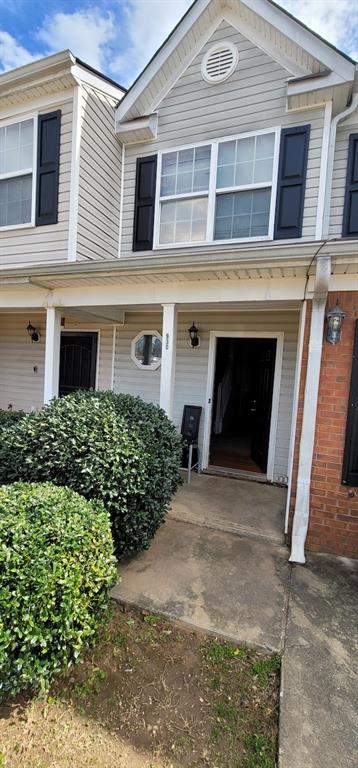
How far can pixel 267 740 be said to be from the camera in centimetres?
177

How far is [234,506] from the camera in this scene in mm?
4391

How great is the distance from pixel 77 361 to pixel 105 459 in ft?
13.4

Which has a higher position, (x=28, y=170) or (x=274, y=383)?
(x=28, y=170)

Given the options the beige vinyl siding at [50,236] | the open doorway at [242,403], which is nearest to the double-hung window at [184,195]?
the beige vinyl siding at [50,236]

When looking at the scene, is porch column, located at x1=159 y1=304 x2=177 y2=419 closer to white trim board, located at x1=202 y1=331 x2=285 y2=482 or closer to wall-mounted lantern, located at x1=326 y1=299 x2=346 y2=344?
white trim board, located at x1=202 y1=331 x2=285 y2=482

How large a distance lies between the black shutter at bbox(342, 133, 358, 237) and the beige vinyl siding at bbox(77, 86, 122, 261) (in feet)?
10.8

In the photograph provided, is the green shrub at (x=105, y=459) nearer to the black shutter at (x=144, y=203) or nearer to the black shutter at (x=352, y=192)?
the black shutter at (x=144, y=203)

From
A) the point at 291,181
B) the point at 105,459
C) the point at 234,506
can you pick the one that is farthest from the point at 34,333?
the point at 291,181

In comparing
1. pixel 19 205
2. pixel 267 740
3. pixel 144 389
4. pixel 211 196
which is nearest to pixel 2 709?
pixel 267 740

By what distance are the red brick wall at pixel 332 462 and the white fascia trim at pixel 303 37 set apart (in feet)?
10.1

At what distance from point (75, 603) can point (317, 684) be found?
1.48 m

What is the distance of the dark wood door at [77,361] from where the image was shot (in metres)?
6.46

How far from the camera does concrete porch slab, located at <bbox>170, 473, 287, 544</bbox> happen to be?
3900 millimetres

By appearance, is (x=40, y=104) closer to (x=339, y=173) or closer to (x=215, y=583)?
(x=339, y=173)
